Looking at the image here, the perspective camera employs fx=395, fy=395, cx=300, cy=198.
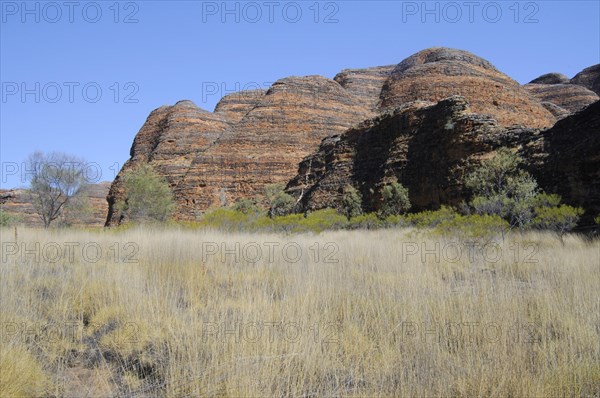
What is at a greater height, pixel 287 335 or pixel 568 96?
pixel 568 96

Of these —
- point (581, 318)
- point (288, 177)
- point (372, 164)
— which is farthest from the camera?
point (288, 177)

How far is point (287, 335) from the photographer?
283cm

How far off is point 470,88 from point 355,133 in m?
18.1

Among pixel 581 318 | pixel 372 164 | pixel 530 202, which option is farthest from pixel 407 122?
pixel 581 318

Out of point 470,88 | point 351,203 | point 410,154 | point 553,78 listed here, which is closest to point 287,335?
point 410,154

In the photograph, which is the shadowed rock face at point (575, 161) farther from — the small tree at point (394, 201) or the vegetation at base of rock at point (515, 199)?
the small tree at point (394, 201)

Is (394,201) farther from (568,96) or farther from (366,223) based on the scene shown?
(568,96)

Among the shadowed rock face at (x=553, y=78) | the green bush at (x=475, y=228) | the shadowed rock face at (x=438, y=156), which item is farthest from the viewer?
the shadowed rock face at (x=553, y=78)

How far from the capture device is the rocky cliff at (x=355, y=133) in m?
22.3

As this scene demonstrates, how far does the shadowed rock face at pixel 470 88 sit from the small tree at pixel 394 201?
18.5 metres

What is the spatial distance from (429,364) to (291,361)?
2.92 ft

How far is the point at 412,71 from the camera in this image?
49.3m

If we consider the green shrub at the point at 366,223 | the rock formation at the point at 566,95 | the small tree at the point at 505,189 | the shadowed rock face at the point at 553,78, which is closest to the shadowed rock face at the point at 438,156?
the small tree at the point at 505,189

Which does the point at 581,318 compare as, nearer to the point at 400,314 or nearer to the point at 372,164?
the point at 400,314
